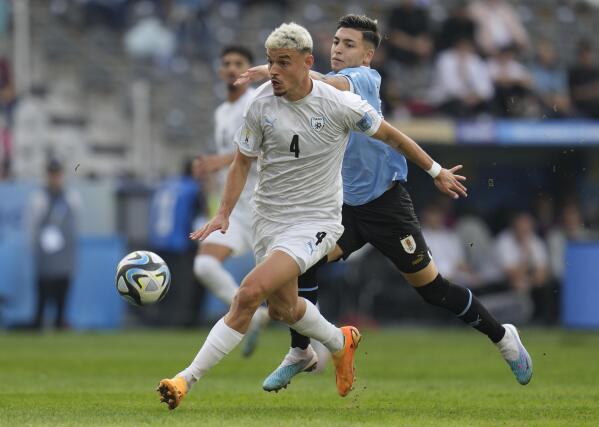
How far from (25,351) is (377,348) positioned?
4.10 m

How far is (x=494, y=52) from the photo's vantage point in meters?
22.7

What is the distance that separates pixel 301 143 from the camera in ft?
28.6

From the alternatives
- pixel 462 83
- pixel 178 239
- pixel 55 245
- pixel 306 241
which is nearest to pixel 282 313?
pixel 306 241

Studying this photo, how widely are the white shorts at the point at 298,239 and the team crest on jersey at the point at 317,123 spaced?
61cm

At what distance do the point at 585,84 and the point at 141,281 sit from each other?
14.3 m

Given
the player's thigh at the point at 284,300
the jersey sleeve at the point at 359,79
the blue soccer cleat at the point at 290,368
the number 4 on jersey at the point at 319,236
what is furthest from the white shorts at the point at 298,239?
the jersey sleeve at the point at 359,79

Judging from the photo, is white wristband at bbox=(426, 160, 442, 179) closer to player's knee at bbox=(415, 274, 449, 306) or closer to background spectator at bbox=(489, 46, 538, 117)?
player's knee at bbox=(415, 274, 449, 306)

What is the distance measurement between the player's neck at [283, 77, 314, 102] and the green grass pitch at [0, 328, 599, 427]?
1.96 metres

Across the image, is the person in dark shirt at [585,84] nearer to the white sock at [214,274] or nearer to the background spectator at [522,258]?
the background spectator at [522,258]

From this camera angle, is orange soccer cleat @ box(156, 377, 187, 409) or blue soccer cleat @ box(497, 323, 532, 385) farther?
blue soccer cleat @ box(497, 323, 532, 385)

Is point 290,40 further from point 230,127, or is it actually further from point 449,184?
point 230,127

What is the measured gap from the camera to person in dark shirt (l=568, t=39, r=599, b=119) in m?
22.0

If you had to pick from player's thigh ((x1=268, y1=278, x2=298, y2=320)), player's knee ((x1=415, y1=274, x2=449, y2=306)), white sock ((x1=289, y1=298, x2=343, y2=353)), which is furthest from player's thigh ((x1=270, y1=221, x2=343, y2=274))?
player's knee ((x1=415, y1=274, x2=449, y2=306))

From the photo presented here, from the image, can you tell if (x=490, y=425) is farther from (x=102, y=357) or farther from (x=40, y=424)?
(x=102, y=357)
